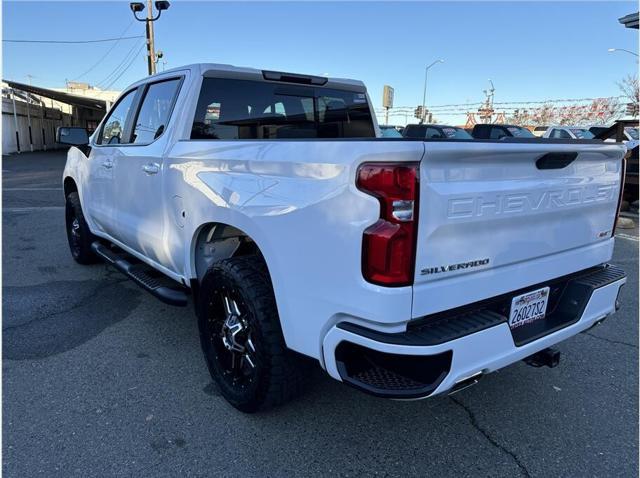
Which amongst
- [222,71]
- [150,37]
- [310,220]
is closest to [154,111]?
[222,71]

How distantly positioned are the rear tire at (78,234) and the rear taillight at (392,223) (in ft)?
13.9

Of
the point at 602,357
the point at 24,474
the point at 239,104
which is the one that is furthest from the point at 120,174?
the point at 602,357

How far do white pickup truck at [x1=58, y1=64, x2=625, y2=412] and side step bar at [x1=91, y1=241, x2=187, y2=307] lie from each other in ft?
0.09

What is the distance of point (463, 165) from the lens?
6.49 ft

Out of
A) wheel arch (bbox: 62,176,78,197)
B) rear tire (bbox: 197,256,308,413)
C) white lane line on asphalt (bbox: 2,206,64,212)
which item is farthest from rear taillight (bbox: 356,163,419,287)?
white lane line on asphalt (bbox: 2,206,64,212)

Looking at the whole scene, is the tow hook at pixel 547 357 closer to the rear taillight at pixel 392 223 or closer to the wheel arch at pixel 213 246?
the rear taillight at pixel 392 223

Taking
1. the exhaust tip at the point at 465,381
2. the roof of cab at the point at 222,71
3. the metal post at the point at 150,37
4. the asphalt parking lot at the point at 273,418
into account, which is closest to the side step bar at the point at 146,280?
the asphalt parking lot at the point at 273,418

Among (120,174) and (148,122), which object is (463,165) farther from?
(120,174)

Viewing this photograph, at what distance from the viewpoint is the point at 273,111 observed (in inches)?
147

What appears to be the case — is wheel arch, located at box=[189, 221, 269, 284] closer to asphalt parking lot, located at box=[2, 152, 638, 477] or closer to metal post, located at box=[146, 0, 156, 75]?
asphalt parking lot, located at box=[2, 152, 638, 477]

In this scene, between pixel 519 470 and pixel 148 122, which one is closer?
pixel 519 470

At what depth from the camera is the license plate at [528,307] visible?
2352 millimetres

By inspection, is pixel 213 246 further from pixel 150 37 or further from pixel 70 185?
pixel 150 37

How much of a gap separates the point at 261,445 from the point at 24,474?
1.12 m
